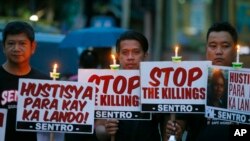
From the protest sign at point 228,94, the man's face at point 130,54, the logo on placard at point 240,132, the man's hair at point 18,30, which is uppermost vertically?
the man's hair at point 18,30

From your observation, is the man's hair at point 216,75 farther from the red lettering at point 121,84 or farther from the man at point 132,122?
the red lettering at point 121,84

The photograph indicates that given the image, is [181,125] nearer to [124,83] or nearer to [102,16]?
[124,83]

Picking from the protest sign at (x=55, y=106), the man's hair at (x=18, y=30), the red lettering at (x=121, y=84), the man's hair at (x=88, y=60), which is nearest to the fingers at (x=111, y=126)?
the protest sign at (x=55, y=106)

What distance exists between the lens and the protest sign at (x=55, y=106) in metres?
4.79

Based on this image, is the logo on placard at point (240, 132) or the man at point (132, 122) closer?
the logo on placard at point (240, 132)

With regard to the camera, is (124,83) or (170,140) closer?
(170,140)

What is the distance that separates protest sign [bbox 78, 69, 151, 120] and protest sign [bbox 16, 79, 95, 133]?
0.42ft

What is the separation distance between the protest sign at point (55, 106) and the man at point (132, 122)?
0.20m

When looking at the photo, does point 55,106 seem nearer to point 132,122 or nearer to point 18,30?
point 132,122

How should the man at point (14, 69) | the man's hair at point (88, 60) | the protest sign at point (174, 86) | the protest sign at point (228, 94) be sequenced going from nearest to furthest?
the protest sign at point (228, 94), the protest sign at point (174, 86), the man at point (14, 69), the man's hair at point (88, 60)

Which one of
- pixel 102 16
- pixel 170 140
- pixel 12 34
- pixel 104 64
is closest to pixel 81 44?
pixel 104 64

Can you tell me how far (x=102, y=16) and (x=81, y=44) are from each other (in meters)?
11.2

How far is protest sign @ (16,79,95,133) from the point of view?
4.79 metres

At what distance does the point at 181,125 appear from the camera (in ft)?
15.3
